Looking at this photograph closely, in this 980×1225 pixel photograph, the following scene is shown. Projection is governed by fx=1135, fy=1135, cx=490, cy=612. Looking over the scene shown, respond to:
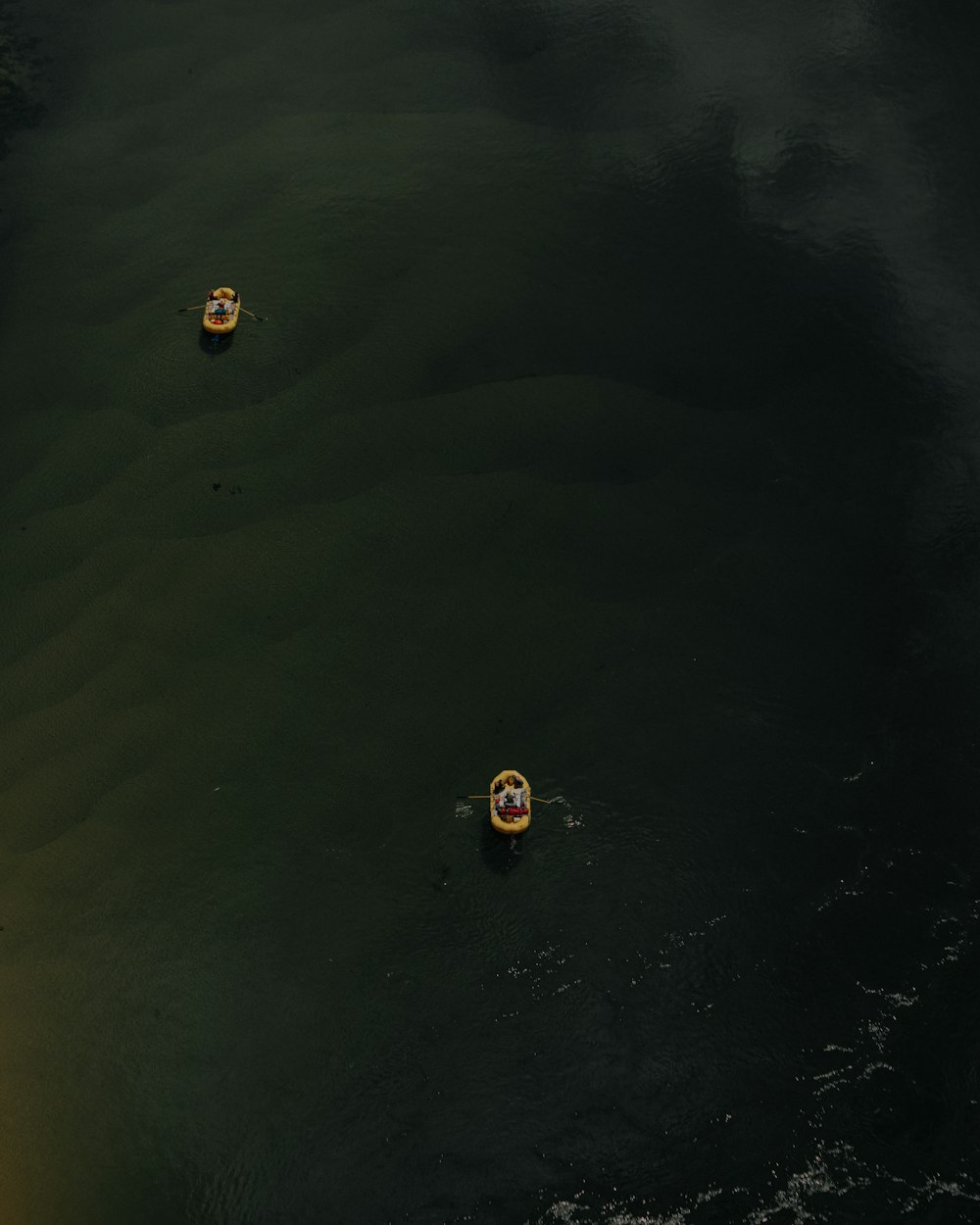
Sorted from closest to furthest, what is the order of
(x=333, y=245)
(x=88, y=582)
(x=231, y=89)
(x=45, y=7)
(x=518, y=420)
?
(x=88, y=582) < (x=518, y=420) < (x=333, y=245) < (x=231, y=89) < (x=45, y=7)

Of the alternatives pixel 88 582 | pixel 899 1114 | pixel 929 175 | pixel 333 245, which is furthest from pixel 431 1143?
pixel 929 175

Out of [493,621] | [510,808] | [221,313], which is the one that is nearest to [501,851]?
[510,808]

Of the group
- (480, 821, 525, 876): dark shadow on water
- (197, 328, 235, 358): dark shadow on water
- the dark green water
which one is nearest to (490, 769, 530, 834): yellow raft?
(480, 821, 525, 876): dark shadow on water

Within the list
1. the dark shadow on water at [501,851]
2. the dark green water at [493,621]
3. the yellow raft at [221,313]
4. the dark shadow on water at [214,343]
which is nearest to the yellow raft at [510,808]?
the dark shadow on water at [501,851]

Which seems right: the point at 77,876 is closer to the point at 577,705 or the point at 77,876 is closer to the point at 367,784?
the point at 367,784

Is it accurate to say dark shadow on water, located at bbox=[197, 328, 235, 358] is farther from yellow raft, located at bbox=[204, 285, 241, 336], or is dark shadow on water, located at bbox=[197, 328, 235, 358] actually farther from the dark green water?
the dark green water

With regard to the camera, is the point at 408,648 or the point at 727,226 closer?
the point at 408,648
